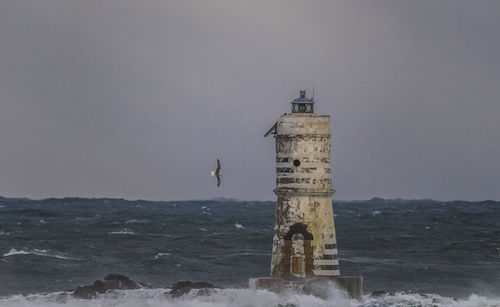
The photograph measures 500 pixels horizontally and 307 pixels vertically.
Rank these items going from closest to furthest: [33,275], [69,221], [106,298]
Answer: [106,298] → [33,275] → [69,221]

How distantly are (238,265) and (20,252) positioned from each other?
1140 cm

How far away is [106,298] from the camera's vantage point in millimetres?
31641

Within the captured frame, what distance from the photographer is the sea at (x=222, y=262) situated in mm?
29844

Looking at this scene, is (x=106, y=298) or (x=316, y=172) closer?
(x=316, y=172)

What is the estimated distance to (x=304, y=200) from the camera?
83.9 ft

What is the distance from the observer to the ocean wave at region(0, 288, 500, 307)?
2561cm

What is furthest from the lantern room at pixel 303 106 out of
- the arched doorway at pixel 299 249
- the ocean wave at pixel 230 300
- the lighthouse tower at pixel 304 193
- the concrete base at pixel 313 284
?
the ocean wave at pixel 230 300

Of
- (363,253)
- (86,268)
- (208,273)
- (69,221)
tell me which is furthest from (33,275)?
(69,221)

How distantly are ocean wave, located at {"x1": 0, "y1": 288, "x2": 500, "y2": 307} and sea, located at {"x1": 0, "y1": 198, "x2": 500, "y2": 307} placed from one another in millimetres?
27

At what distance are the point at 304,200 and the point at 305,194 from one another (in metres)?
0.13

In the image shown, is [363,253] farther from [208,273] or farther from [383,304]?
[383,304]

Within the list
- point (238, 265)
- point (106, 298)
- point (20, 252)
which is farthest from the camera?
point (20, 252)

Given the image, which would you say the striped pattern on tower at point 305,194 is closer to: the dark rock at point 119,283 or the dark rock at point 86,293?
the dark rock at point 86,293

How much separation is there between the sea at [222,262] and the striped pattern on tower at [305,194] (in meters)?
0.77
